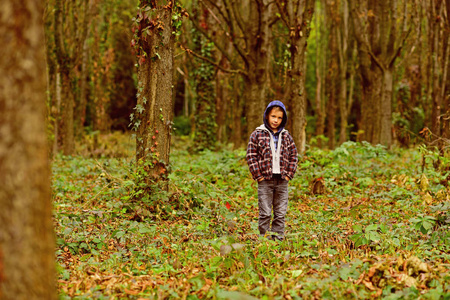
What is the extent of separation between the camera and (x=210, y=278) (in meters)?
4.08

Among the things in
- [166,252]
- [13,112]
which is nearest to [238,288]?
[166,252]

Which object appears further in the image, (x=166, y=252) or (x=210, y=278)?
(x=166, y=252)

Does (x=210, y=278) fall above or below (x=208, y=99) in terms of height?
Answer: below

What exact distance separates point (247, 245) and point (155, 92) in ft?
10.6

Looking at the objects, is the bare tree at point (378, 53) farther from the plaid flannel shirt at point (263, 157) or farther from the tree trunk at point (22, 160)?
the tree trunk at point (22, 160)

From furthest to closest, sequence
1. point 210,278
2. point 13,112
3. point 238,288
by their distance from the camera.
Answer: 1. point 210,278
2. point 238,288
3. point 13,112

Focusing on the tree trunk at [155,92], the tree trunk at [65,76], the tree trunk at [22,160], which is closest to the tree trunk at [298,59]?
the tree trunk at [155,92]

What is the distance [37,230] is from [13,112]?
2.06 ft

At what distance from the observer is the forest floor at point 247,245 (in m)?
3.67

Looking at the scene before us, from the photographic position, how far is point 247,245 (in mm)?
4812

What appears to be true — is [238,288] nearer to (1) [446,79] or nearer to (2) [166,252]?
(2) [166,252]

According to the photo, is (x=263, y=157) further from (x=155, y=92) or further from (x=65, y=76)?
(x=65, y=76)

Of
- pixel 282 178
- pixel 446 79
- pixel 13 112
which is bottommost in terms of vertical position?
pixel 282 178

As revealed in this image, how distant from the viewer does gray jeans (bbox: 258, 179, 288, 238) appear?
18.2 feet
